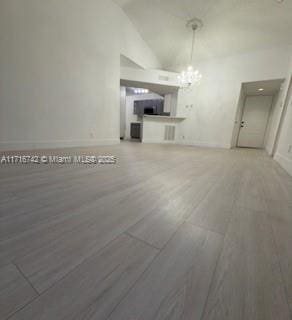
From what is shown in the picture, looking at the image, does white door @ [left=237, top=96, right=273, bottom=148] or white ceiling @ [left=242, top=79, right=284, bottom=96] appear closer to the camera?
white ceiling @ [left=242, top=79, right=284, bottom=96]

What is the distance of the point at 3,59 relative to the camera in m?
2.29

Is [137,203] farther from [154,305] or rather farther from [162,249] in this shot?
[154,305]

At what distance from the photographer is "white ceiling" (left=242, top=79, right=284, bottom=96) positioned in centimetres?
445

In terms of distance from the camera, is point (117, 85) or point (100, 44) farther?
point (117, 85)

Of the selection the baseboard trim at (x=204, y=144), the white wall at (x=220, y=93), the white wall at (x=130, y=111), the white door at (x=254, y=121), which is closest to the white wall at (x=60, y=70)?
the white wall at (x=220, y=93)

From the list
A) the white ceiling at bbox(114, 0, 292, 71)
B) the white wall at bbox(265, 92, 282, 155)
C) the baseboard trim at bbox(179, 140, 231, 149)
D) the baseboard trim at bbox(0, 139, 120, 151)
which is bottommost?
the baseboard trim at bbox(179, 140, 231, 149)

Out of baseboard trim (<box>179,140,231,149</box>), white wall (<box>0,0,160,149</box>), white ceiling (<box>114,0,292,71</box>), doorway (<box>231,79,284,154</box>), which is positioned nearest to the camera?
white wall (<box>0,0,160,149</box>)

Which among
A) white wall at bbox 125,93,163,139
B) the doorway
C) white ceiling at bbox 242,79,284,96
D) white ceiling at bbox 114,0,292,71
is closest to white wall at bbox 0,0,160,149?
white ceiling at bbox 114,0,292,71

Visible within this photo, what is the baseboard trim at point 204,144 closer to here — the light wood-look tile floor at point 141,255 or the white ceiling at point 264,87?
the white ceiling at point 264,87

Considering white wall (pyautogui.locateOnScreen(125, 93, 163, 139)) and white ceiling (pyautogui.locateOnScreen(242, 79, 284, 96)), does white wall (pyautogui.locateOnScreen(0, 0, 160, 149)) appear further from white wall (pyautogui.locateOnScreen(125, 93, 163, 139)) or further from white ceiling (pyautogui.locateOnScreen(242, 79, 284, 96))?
white ceiling (pyautogui.locateOnScreen(242, 79, 284, 96))

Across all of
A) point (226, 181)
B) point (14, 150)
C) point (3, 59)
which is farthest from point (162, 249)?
point (3, 59)

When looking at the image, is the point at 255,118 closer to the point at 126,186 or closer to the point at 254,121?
the point at 254,121

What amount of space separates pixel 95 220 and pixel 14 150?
2.68 m

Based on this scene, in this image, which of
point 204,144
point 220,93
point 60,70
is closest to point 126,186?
point 60,70
